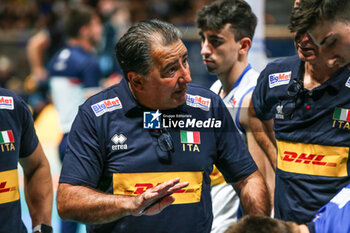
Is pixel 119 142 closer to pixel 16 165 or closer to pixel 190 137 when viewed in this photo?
pixel 190 137

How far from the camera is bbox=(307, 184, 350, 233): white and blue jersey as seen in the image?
2215mm

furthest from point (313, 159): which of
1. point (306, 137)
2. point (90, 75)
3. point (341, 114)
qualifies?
point (90, 75)

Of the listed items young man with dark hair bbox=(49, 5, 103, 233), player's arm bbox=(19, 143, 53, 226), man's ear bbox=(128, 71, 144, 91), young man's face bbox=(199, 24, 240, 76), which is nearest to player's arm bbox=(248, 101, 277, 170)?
young man's face bbox=(199, 24, 240, 76)

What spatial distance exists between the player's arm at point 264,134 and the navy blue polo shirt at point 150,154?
0.57 m

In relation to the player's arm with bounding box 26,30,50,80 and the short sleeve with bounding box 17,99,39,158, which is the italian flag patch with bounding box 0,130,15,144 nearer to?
the short sleeve with bounding box 17,99,39,158

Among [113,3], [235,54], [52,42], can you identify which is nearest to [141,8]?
[113,3]

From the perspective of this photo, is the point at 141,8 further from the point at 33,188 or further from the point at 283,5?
the point at 33,188

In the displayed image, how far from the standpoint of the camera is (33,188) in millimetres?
3205

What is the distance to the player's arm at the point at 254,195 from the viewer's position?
9.27ft

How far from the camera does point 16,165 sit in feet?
9.63

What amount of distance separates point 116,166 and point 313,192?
1087 mm

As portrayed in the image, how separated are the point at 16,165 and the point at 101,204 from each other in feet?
2.06

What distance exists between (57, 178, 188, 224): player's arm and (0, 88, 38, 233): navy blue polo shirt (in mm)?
342

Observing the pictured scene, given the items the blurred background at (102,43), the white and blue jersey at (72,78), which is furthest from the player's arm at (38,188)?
the blurred background at (102,43)
